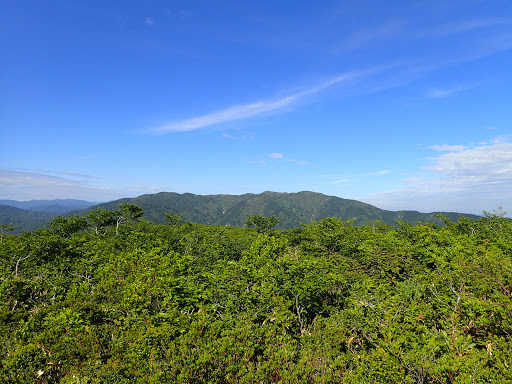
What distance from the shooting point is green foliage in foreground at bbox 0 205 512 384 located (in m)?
7.59

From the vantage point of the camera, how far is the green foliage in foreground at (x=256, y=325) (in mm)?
7586

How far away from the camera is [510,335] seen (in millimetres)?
9523

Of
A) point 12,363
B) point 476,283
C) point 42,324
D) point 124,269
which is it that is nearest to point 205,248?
point 124,269

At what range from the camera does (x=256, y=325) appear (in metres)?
9.22

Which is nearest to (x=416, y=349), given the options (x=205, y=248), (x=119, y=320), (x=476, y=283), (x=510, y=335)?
(x=510, y=335)

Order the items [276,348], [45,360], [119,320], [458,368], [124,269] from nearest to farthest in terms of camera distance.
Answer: [458,368]
[276,348]
[45,360]
[119,320]
[124,269]

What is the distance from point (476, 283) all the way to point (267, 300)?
35.3 feet

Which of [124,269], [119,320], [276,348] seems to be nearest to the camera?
[276,348]

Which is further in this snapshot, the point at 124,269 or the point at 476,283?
the point at 124,269

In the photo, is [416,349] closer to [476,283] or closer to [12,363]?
[476,283]

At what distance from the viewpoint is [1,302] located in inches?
504

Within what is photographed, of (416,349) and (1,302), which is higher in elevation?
(416,349)

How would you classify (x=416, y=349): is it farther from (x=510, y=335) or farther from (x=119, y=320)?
(x=119, y=320)

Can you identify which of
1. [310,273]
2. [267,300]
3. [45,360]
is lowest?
[45,360]
